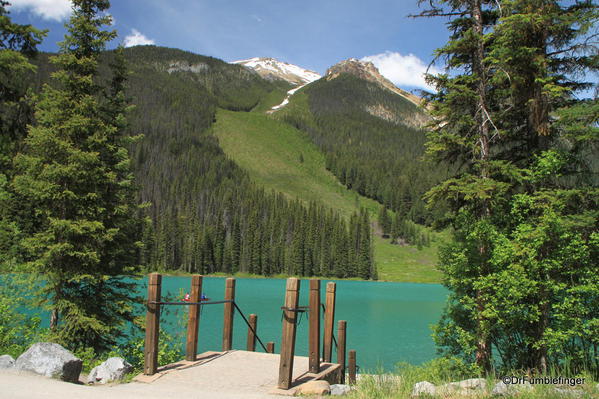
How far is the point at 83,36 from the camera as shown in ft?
48.0

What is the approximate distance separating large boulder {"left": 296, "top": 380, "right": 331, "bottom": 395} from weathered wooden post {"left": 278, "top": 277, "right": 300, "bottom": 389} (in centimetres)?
30

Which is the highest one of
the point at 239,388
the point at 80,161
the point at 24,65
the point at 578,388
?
the point at 24,65

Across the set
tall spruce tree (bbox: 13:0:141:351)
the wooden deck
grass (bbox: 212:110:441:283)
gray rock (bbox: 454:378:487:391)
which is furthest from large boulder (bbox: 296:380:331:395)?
grass (bbox: 212:110:441:283)

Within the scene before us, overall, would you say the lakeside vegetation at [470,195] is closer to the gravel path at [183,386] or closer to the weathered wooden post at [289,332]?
the weathered wooden post at [289,332]

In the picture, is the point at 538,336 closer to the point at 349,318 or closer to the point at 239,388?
the point at 239,388

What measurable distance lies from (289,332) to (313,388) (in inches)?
48.5

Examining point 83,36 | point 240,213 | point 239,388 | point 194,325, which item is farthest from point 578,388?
point 240,213

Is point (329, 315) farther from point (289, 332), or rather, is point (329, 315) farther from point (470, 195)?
point (470, 195)

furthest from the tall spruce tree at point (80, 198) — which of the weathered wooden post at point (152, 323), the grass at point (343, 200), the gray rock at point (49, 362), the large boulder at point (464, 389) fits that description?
the grass at point (343, 200)

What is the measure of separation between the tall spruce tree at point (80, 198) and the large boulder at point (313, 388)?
763cm

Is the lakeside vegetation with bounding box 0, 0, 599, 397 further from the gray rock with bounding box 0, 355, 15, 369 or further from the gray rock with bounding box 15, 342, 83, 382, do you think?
the gray rock with bounding box 15, 342, 83, 382

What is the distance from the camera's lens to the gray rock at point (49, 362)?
8.35 m

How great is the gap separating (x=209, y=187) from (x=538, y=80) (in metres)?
158

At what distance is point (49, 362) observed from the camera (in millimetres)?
8461
